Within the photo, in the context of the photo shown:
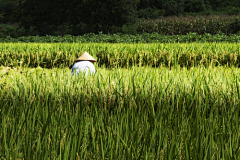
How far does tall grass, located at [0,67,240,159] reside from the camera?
1.78 meters

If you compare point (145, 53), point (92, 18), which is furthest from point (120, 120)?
point (92, 18)

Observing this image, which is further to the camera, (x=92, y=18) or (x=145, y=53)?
(x=92, y=18)

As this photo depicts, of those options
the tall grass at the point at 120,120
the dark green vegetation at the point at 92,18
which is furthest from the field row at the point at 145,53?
the dark green vegetation at the point at 92,18

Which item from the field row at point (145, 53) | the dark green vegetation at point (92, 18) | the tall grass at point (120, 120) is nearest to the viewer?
the tall grass at point (120, 120)

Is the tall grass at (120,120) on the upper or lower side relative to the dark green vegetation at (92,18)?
lower

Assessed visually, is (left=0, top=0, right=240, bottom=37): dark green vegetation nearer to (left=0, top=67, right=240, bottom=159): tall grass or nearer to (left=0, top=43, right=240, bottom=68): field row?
(left=0, top=43, right=240, bottom=68): field row

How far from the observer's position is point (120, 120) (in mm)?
2086

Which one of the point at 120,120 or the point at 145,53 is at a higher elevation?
the point at 145,53

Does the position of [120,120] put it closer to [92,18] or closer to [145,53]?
[145,53]

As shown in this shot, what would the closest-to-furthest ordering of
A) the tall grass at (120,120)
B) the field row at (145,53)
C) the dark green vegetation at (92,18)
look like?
the tall grass at (120,120) < the field row at (145,53) < the dark green vegetation at (92,18)

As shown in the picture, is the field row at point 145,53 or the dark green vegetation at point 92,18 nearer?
the field row at point 145,53

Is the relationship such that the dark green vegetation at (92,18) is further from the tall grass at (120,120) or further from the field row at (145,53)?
the tall grass at (120,120)

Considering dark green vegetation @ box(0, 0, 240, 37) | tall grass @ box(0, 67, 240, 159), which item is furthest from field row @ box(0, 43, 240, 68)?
dark green vegetation @ box(0, 0, 240, 37)

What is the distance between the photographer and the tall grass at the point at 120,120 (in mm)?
1783
